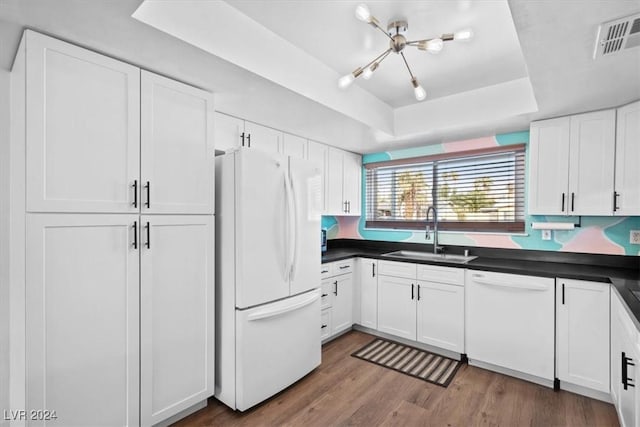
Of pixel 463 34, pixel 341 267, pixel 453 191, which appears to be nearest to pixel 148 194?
pixel 463 34

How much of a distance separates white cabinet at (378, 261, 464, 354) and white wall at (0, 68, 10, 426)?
9.54 ft

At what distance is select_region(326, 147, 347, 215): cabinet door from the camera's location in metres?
3.68

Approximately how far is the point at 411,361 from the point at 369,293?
0.81 m

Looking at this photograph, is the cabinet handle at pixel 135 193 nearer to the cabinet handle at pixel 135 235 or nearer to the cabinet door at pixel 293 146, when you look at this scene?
the cabinet handle at pixel 135 235

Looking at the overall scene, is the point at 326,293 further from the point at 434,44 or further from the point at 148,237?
the point at 434,44

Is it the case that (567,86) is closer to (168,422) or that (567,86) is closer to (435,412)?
(435,412)

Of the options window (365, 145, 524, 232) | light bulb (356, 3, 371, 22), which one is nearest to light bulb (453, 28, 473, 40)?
light bulb (356, 3, 371, 22)

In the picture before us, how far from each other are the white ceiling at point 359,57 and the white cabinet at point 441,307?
1.41m

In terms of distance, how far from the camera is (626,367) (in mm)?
1622

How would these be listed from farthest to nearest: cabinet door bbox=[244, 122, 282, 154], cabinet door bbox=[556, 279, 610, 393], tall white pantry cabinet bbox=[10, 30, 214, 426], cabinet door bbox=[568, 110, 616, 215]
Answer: cabinet door bbox=[244, 122, 282, 154], cabinet door bbox=[568, 110, 616, 215], cabinet door bbox=[556, 279, 610, 393], tall white pantry cabinet bbox=[10, 30, 214, 426]

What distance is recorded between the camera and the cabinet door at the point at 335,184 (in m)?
3.68

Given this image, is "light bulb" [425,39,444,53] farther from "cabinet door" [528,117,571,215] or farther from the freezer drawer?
the freezer drawer

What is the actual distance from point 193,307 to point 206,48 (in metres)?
1.56

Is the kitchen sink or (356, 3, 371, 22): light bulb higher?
(356, 3, 371, 22): light bulb
